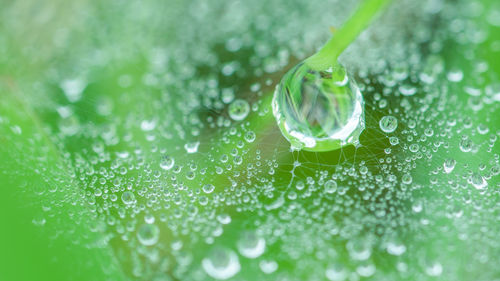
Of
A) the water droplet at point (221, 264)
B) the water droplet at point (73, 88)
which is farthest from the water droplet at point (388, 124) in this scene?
the water droplet at point (73, 88)

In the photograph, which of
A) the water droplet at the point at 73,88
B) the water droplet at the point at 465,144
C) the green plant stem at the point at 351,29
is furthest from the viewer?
the water droplet at the point at 73,88

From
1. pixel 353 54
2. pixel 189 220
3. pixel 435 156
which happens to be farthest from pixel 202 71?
pixel 435 156

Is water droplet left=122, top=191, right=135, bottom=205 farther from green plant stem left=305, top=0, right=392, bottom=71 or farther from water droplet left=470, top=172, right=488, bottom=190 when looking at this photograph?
water droplet left=470, top=172, right=488, bottom=190

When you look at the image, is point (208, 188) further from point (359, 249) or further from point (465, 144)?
point (465, 144)

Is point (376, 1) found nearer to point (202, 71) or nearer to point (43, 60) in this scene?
point (202, 71)

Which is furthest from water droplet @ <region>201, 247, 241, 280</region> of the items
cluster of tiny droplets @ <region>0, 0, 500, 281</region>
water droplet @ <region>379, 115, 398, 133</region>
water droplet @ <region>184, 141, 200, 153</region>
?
water droplet @ <region>379, 115, 398, 133</region>

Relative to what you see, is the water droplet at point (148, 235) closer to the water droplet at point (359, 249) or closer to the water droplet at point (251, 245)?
the water droplet at point (251, 245)
